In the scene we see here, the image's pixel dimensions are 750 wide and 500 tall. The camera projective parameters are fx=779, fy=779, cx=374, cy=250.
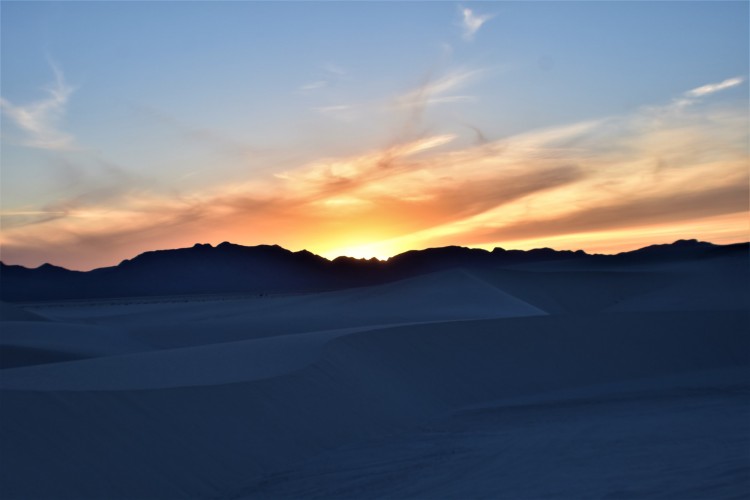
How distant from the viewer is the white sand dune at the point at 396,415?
27.5 ft

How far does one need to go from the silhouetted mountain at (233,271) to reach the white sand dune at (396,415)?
87.3 m

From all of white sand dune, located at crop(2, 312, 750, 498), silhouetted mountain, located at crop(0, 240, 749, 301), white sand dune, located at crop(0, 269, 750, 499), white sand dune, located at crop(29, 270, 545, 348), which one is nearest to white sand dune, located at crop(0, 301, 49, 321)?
white sand dune, located at crop(29, 270, 545, 348)

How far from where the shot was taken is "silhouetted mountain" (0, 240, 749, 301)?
10962 cm

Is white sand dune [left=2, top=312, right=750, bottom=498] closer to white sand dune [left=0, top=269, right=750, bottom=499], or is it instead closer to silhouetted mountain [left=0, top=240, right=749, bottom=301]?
white sand dune [left=0, top=269, right=750, bottom=499]

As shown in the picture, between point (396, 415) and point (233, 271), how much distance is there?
117 meters

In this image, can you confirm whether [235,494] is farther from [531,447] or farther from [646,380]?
[646,380]

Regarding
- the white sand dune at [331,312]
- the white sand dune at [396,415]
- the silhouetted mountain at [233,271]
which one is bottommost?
the white sand dune at [396,415]

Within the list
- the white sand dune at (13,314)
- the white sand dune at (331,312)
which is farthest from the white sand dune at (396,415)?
the white sand dune at (13,314)

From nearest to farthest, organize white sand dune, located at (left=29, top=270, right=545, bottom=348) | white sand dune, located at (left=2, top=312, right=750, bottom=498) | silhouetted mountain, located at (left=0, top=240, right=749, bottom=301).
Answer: white sand dune, located at (left=2, top=312, right=750, bottom=498), white sand dune, located at (left=29, top=270, right=545, bottom=348), silhouetted mountain, located at (left=0, top=240, right=749, bottom=301)

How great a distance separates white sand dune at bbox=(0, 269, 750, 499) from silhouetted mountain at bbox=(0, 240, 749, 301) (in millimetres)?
87328

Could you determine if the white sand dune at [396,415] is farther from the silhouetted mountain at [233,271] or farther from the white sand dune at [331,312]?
the silhouetted mountain at [233,271]

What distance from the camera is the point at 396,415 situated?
41.8ft

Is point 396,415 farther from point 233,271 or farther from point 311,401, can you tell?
point 233,271

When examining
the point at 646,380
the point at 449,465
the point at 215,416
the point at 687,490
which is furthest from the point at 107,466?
the point at 646,380
